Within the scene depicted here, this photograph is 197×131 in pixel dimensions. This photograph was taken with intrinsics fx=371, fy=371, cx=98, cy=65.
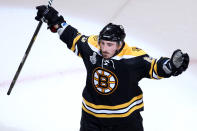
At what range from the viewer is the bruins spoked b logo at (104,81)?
6.94ft

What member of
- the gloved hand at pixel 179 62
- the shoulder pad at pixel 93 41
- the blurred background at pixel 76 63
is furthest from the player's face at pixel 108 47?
the blurred background at pixel 76 63

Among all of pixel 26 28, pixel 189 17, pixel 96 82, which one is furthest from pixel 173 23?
pixel 96 82

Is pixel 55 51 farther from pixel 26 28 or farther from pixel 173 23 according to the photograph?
pixel 173 23

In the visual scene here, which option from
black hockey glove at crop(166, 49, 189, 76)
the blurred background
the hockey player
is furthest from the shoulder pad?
the blurred background

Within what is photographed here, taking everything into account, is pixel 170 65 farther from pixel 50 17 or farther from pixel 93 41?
pixel 50 17

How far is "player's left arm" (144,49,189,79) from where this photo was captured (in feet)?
6.44

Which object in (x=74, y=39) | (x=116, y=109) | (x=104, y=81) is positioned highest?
(x=74, y=39)

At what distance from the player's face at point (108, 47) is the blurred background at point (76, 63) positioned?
1.12m

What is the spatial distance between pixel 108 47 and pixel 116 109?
400 mm

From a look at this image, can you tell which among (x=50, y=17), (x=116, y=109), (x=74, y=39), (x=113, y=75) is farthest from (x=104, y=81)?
(x=50, y=17)

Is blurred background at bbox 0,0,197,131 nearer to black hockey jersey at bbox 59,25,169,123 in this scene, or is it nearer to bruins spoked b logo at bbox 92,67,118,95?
black hockey jersey at bbox 59,25,169,123

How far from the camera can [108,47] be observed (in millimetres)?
2053

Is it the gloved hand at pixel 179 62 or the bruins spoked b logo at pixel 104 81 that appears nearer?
the gloved hand at pixel 179 62

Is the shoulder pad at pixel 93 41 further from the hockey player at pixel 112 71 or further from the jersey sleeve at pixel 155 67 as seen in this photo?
the jersey sleeve at pixel 155 67
